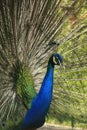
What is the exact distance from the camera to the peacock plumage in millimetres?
5055

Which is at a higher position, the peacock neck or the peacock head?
the peacock head

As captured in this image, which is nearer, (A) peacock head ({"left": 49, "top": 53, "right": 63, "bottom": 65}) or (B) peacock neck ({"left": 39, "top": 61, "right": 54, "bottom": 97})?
(A) peacock head ({"left": 49, "top": 53, "right": 63, "bottom": 65})

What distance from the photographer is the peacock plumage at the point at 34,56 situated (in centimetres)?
505

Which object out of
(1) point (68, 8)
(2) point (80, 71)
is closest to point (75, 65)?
(2) point (80, 71)

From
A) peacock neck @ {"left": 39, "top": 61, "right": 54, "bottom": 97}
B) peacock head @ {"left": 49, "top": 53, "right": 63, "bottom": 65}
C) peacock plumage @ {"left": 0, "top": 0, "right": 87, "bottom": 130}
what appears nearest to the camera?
peacock head @ {"left": 49, "top": 53, "right": 63, "bottom": 65}

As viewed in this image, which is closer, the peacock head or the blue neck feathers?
the peacock head

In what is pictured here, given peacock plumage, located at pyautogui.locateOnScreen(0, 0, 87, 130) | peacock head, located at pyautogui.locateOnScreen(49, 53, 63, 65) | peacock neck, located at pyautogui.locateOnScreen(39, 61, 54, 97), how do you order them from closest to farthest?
peacock head, located at pyautogui.locateOnScreen(49, 53, 63, 65), peacock neck, located at pyautogui.locateOnScreen(39, 61, 54, 97), peacock plumage, located at pyautogui.locateOnScreen(0, 0, 87, 130)

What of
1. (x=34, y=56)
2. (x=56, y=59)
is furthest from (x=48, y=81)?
(x=34, y=56)

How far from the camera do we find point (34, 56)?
5512 millimetres

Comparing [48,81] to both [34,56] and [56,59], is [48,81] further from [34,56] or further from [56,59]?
[34,56]

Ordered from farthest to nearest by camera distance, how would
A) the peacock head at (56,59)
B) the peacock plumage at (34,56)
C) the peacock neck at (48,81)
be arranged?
the peacock plumage at (34,56), the peacock neck at (48,81), the peacock head at (56,59)

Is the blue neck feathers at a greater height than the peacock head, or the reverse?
the peacock head

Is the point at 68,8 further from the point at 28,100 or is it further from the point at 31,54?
the point at 28,100

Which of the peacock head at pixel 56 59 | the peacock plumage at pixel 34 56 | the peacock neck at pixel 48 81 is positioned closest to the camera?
the peacock head at pixel 56 59
